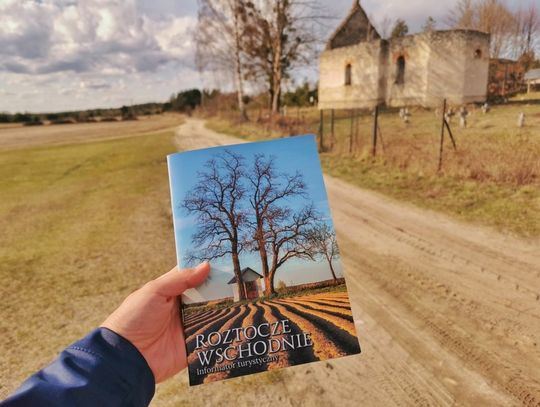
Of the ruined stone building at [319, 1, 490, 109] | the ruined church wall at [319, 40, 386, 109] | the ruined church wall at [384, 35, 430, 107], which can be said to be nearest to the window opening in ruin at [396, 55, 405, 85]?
the ruined stone building at [319, 1, 490, 109]

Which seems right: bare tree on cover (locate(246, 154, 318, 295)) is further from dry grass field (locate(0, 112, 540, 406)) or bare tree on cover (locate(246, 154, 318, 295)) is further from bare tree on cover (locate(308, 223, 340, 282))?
dry grass field (locate(0, 112, 540, 406))

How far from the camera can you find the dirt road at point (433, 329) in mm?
2930

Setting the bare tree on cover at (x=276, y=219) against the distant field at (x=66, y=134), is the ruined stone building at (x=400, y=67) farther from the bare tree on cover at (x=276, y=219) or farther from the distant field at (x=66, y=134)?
the bare tree on cover at (x=276, y=219)

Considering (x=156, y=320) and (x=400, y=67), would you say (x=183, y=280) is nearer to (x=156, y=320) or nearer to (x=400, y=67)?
(x=156, y=320)

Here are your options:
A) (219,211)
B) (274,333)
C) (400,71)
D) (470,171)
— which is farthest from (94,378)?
(400,71)

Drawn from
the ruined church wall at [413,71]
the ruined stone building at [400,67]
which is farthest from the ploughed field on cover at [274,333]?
the ruined stone building at [400,67]

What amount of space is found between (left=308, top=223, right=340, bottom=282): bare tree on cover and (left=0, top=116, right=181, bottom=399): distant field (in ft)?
10.2

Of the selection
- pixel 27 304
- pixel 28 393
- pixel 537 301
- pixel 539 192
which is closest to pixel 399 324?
pixel 537 301

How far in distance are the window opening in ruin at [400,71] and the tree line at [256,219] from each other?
85.8 feet

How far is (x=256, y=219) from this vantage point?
6.03 feet

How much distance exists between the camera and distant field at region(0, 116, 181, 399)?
4059 millimetres

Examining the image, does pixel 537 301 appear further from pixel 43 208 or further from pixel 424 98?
pixel 424 98

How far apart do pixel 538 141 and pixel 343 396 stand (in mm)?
7555

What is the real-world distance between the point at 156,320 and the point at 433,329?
9.44ft
